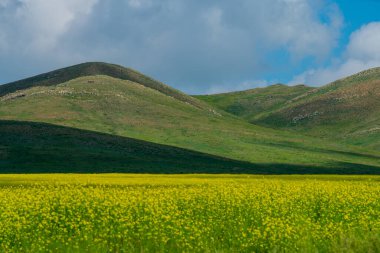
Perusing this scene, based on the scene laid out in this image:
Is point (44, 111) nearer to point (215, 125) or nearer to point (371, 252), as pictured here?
point (215, 125)

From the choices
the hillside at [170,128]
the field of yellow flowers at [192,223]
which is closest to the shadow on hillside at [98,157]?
the hillside at [170,128]

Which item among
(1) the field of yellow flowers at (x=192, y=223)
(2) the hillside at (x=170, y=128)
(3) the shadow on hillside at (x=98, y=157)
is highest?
(2) the hillside at (x=170, y=128)

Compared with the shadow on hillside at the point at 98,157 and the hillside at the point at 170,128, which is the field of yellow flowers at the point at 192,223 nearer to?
the shadow on hillside at the point at 98,157

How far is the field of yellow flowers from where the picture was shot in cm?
2012

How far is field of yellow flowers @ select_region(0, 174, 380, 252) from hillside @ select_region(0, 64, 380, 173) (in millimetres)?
88311

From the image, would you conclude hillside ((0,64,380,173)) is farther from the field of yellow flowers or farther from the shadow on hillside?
the field of yellow flowers

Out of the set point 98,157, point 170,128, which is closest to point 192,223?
point 98,157

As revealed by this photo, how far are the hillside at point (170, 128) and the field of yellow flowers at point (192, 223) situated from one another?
88.3m

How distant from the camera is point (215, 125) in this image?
178 m

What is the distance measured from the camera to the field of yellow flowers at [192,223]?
66.0 ft

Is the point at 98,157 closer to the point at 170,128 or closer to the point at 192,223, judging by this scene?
the point at 170,128

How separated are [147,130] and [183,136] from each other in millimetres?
9909

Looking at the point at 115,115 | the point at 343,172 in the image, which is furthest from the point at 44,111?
the point at 343,172

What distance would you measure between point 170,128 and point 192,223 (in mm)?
138072
